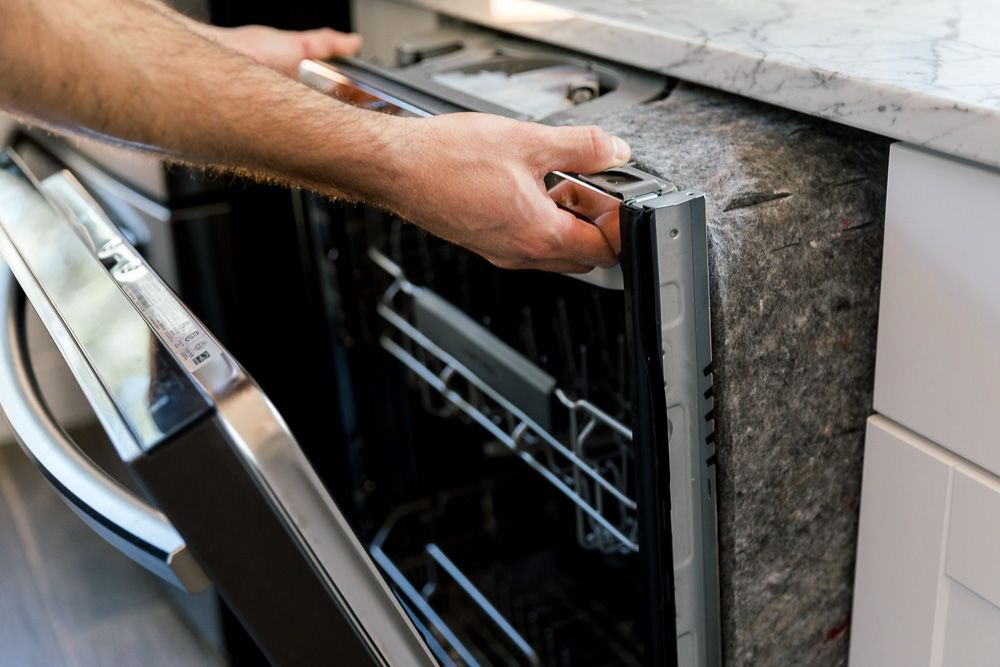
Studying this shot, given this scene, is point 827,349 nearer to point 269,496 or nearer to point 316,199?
point 269,496

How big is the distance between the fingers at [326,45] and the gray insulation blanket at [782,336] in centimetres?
36

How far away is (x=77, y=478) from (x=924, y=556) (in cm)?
50

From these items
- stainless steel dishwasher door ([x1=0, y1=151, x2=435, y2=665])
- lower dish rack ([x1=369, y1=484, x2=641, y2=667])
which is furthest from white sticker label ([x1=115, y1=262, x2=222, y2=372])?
lower dish rack ([x1=369, y1=484, x2=641, y2=667])

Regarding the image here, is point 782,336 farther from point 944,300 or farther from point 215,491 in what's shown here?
point 215,491

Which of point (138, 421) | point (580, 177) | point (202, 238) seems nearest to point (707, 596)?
point (580, 177)

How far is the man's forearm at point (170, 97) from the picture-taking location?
21.0 inches

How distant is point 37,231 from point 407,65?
1.47 feet

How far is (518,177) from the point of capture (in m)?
0.63

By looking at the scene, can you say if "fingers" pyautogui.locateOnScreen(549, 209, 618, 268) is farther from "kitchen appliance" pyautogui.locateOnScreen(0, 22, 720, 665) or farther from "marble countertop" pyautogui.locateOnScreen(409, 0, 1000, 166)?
"marble countertop" pyautogui.locateOnScreen(409, 0, 1000, 166)

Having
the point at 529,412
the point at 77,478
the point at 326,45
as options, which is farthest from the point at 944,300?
the point at 326,45

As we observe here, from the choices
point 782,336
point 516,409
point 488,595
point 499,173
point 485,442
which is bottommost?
point 488,595

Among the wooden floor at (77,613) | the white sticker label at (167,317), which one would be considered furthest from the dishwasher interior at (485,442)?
the white sticker label at (167,317)

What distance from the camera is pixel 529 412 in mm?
865

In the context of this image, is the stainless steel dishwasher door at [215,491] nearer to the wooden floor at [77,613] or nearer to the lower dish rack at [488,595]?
the wooden floor at [77,613]
